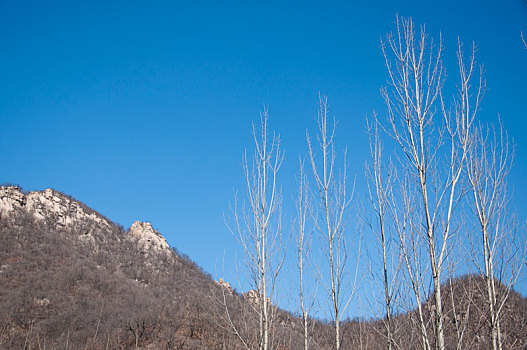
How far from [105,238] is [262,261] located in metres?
43.9

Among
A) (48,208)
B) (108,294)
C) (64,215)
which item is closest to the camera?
(108,294)

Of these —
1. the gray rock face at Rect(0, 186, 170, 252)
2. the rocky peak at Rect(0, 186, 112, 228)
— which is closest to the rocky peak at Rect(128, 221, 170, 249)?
the gray rock face at Rect(0, 186, 170, 252)

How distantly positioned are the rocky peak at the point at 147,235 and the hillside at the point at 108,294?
13cm

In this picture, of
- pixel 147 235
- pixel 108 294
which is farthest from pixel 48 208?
pixel 108 294

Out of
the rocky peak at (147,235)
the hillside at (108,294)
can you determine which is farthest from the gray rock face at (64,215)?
the hillside at (108,294)

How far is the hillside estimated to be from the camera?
25.1 m

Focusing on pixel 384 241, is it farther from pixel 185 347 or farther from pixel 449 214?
pixel 185 347

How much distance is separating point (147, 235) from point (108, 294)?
17.6 meters

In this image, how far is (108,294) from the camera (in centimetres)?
3488

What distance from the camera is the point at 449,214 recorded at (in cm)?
498

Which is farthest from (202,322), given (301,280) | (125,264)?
(301,280)

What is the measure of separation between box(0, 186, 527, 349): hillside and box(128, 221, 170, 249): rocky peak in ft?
0.44

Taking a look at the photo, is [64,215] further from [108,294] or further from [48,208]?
[108,294]

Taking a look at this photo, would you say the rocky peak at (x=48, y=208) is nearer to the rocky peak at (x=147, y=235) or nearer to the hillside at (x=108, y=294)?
the hillside at (x=108, y=294)
